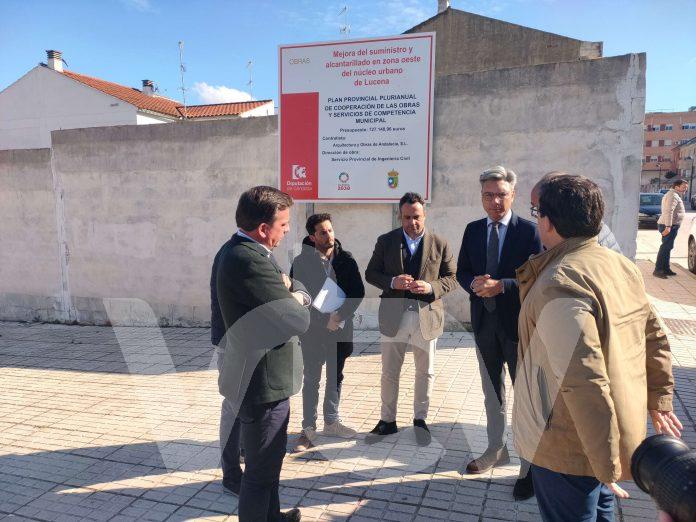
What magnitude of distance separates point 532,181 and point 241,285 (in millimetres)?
4768

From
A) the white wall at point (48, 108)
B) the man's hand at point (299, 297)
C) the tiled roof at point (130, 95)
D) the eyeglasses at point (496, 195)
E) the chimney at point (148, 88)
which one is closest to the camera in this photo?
the man's hand at point (299, 297)

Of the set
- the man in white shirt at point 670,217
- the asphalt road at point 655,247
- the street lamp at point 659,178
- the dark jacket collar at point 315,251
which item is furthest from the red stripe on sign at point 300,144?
the street lamp at point 659,178

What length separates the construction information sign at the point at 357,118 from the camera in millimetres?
6215

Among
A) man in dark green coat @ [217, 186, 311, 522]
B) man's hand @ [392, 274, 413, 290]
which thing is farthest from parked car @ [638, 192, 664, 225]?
man in dark green coat @ [217, 186, 311, 522]

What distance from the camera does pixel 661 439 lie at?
124 cm

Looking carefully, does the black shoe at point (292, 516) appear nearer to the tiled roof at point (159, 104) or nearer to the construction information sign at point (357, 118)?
the construction information sign at point (357, 118)

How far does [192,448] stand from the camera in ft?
12.6

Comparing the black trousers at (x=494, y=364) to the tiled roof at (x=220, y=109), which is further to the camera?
the tiled roof at (x=220, y=109)

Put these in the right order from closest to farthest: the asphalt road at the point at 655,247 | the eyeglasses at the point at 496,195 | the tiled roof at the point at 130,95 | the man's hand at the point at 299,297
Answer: the man's hand at the point at 299,297 < the eyeglasses at the point at 496,195 < the asphalt road at the point at 655,247 < the tiled roof at the point at 130,95

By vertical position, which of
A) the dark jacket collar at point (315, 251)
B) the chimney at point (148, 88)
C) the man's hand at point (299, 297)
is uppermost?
A: the chimney at point (148, 88)

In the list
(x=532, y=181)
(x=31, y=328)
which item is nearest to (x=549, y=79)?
(x=532, y=181)

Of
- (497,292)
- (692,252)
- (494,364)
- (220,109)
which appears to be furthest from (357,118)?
(220,109)

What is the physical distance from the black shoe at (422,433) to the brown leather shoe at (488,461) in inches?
16.1

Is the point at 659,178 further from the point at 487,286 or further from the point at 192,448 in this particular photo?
the point at 192,448
